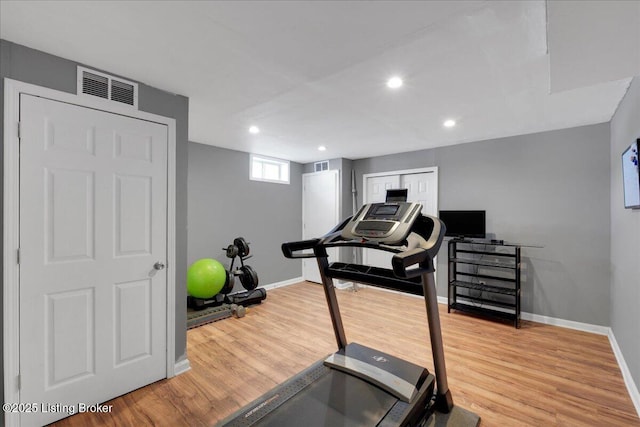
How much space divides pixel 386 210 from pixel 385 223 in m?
0.15

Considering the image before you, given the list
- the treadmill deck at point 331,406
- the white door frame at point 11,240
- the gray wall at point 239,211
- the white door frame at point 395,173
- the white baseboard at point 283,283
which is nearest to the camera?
the treadmill deck at point 331,406

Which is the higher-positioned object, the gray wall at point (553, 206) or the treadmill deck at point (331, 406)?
the gray wall at point (553, 206)

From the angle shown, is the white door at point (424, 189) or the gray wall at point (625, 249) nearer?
the gray wall at point (625, 249)

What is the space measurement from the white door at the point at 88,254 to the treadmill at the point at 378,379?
116cm

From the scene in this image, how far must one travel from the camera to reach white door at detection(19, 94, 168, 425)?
1.85m

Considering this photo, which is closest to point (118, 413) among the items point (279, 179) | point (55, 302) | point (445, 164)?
point (55, 302)

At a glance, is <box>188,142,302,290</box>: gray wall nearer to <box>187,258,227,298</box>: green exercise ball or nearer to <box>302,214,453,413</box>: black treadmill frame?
<box>187,258,227,298</box>: green exercise ball

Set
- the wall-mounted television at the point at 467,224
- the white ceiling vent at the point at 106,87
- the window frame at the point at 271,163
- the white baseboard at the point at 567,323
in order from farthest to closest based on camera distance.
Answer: the window frame at the point at 271,163, the wall-mounted television at the point at 467,224, the white baseboard at the point at 567,323, the white ceiling vent at the point at 106,87

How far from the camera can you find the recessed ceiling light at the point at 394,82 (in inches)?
88.4

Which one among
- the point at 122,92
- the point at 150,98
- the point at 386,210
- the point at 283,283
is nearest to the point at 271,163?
the point at 283,283

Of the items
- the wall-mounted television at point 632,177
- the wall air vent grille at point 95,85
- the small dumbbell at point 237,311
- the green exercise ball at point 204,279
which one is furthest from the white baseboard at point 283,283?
the wall-mounted television at point 632,177

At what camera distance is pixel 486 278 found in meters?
3.93

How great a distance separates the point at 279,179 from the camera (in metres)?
5.71

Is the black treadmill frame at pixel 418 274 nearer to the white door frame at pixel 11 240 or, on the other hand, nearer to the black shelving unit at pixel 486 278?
the white door frame at pixel 11 240
